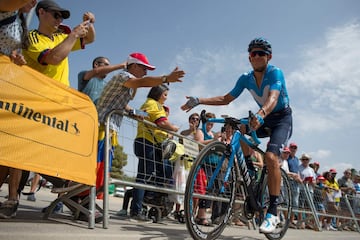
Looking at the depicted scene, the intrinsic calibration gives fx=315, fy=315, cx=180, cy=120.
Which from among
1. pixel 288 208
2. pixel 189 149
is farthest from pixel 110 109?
pixel 288 208

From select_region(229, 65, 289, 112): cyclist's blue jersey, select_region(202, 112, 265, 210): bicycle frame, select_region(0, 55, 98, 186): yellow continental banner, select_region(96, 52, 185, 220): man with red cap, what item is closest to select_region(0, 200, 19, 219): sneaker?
select_region(0, 55, 98, 186): yellow continental banner

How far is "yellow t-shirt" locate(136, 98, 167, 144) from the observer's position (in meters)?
4.59

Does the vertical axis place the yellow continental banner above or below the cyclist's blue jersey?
below

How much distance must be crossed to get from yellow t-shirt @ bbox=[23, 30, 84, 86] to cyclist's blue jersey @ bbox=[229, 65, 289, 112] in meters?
2.36

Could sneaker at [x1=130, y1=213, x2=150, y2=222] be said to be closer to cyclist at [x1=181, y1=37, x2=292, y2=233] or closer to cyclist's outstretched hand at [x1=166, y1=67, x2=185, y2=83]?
cyclist at [x1=181, y1=37, x2=292, y2=233]

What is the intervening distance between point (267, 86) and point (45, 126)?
8.94ft

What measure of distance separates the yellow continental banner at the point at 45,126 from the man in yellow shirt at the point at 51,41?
341mm

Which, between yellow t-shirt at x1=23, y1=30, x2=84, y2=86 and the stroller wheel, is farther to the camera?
the stroller wheel

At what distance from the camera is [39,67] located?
344 cm

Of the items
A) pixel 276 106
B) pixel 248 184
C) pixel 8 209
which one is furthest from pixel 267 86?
pixel 8 209

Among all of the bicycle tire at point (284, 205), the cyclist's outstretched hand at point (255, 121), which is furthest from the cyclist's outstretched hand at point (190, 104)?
the bicycle tire at point (284, 205)

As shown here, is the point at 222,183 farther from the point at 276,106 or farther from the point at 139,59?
the point at 139,59

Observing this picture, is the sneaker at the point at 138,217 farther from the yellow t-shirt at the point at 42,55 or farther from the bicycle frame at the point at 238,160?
the yellow t-shirt at the point at 42,55

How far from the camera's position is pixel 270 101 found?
373 cm
